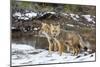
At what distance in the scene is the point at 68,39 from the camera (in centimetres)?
227

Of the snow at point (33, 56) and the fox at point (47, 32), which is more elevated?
the fox at point (47, 32)

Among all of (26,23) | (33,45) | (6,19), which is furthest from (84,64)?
(6,19)

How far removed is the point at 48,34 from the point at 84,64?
59 cm

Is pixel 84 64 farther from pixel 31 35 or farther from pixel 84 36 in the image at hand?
pixel 31 35

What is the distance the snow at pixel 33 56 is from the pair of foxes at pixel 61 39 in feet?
0.21

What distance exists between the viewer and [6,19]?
6.61 feet

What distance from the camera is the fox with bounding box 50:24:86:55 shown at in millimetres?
2209

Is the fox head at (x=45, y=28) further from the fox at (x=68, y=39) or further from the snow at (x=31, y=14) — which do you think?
the snow at (x=31, y=14)

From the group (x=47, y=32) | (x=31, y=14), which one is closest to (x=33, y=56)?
(x=47, y=32)

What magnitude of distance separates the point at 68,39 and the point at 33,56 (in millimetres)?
461

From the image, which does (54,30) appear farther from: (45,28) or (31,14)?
(31,14)

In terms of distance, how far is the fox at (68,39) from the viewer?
2209mm

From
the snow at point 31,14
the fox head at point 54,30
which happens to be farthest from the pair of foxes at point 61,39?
the snow at point 31,14

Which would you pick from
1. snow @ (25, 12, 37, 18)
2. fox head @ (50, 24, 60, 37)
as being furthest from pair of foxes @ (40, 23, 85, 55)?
snow @ (25, 12, 37, 18)
